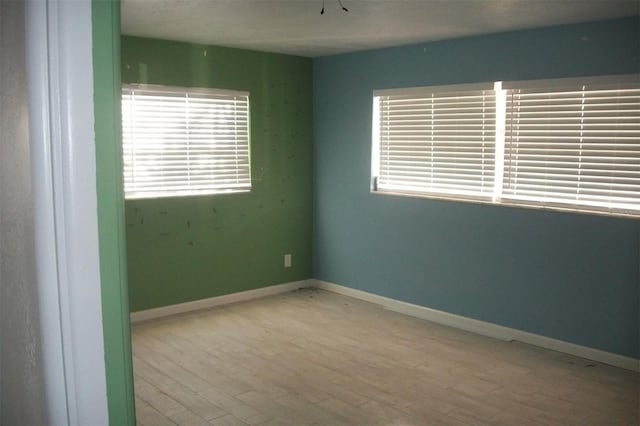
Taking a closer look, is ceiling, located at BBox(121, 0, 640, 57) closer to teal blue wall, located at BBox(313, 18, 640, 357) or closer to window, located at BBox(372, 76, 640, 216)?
teal blue wall, located at BBox(313, 18, 640, 357)

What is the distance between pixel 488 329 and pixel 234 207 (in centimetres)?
243

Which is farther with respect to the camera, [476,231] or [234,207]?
[234,207]

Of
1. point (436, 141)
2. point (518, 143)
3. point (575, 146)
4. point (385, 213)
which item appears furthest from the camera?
point (385, 213)

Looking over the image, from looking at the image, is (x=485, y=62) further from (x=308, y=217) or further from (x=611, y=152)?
(x=308, y=217)

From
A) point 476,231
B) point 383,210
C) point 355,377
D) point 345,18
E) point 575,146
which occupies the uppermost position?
point 345,18

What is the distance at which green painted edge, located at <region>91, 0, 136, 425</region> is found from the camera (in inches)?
25.4

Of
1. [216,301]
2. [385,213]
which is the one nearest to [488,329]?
[385,213]

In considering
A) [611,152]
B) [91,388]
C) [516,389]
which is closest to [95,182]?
[91,388]

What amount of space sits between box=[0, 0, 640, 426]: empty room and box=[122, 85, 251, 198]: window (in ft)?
0.06

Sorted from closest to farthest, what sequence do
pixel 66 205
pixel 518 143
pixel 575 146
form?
1. pixel 66 205
2. pixel 575 146
3. pixel 518 143

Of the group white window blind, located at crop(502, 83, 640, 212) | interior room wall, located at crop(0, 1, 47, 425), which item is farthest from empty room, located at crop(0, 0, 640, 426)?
interior room wall, located at crop(0, 1, 47, 425)

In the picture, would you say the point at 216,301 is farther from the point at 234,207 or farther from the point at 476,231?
the point at 476,231

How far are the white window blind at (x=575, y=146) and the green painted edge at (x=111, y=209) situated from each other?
3891mm

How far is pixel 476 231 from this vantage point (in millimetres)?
4691
